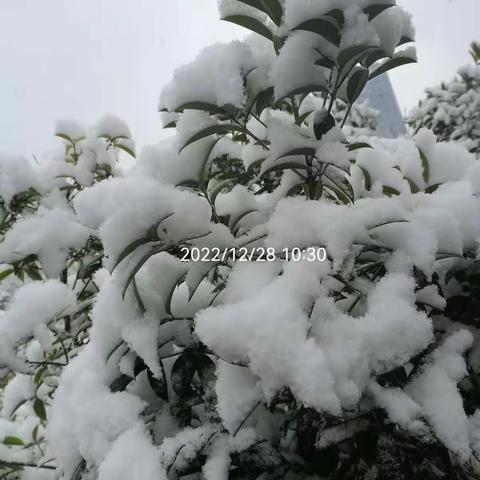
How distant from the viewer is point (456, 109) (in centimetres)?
311

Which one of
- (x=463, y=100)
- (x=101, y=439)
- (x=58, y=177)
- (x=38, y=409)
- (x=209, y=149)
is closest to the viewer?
(x=101, y=439)

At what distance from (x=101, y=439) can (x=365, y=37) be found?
66cm

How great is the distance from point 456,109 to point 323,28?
9.55 ft

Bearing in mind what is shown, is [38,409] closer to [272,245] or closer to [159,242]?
[159,242]

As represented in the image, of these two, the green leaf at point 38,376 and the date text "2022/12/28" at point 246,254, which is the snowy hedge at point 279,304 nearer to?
the date text "2022/12/28" at point 246,254

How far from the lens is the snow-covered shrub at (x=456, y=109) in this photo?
9.91 ft

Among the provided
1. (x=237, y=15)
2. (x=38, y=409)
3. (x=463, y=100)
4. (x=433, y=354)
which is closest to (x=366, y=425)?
(x=433, y=354)

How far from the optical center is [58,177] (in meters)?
1.29

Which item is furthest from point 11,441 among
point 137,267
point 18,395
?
point 137,267

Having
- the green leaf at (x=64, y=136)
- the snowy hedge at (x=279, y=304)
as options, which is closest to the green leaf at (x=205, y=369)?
the snowy hedge at (x=279, y=304)

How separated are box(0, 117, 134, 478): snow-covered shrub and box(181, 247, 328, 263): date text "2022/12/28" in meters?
0.40

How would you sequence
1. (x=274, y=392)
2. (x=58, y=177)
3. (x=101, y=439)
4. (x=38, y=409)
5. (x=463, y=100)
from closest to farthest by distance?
(x=274, y=392) < (x=101, y=439) < (x=38, y=409) < (x=58, y=177) < (x=463, y=100)

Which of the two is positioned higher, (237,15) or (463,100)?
(237,15)

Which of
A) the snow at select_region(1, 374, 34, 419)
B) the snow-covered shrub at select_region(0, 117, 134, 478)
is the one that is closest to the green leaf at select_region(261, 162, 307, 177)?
the snow-covered shrub at select_region(0, 117, 134, 478)
